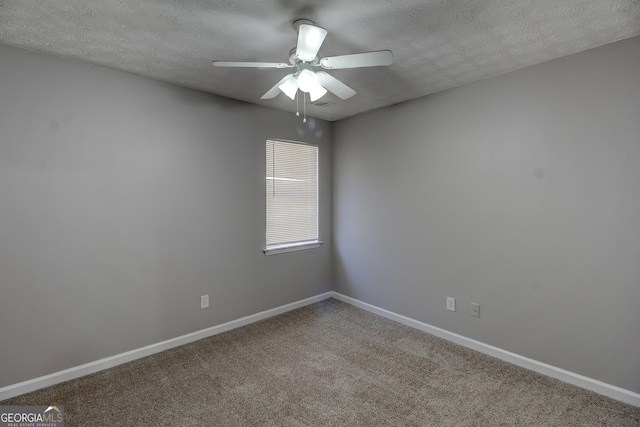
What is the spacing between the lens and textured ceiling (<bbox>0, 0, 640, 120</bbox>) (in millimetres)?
1698

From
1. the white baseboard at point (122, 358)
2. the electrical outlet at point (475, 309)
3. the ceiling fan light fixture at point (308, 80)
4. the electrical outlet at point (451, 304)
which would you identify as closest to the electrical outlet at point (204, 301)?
the white baseboard at point (122, 358)

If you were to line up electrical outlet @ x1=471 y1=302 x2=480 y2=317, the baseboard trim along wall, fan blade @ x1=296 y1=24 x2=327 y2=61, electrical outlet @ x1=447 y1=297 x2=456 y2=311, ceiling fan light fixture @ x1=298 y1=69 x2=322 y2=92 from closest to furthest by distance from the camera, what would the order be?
fan blade @ x1=296 y1=24 x2=327 y2=61 → ceiling fan light fixture @ x1=298 y1=69 x2=322 y2=92 → the baseboard trim along wall → electrical outlet @ x1=471 y1=302 x2=480 y2=317 → electrical outlet @ x1=447 y1=297 x2=456 y2=311

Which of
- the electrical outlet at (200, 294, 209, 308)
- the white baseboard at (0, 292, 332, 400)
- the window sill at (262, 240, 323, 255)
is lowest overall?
the white baseboard at (0, 292, 332, 400)

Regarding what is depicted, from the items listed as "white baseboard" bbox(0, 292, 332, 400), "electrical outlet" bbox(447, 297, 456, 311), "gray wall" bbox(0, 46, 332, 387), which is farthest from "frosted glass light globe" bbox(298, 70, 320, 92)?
"white baseboard" bbox(0, 292, 332, 400)

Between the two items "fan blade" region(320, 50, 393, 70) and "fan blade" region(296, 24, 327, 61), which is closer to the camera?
"fan blade" region(296, 24, 327, 61)

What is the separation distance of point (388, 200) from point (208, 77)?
2.16 metres

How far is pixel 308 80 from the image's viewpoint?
198cm

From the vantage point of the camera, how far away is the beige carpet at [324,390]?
6.52 feet

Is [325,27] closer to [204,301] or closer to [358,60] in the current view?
[358,60]

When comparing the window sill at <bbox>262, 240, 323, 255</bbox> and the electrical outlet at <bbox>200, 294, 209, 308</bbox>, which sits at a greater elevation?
the window sill at <bbox>262, 240, 323, 255</bbox>

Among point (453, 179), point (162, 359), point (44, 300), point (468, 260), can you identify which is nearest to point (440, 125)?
point (453, 179)

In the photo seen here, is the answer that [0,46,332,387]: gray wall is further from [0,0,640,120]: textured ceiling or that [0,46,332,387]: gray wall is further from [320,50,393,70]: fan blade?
[320,50,393,70]: fan blade
